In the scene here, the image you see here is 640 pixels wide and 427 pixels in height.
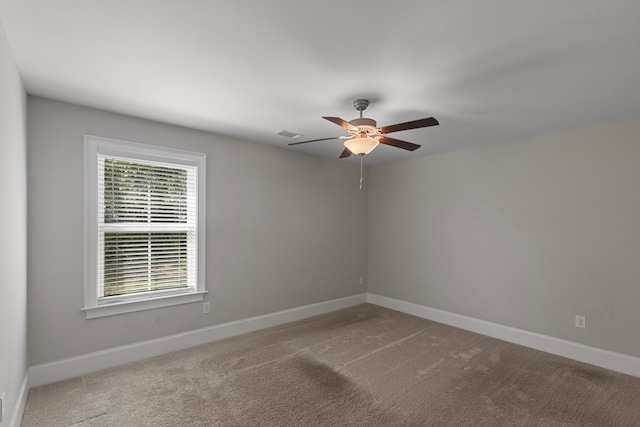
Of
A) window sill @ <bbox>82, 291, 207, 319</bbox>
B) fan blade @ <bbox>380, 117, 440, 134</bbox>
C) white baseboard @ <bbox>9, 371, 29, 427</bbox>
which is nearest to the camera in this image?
white baseboard @ <bbox>9, 371, 29, 427</bbox>

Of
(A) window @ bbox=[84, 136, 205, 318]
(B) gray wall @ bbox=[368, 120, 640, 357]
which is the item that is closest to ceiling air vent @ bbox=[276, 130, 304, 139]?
(A) window @ bbox=[84, 136, 205, 318]

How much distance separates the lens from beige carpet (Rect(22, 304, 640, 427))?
2.27 metres

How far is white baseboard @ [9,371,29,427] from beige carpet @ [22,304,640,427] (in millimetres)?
67

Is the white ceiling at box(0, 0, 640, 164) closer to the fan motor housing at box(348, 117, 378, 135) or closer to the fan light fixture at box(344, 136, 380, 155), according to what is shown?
the fan motor housing at box(348, 117, 378, 135)

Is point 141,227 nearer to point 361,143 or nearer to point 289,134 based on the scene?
point 289,134

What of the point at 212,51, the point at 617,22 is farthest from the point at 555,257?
the point at 212,51

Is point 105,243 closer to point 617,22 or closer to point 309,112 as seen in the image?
point 309,112

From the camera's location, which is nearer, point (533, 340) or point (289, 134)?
point (533, 340)

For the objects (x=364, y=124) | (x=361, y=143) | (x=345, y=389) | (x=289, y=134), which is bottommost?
(x=345, y=389)

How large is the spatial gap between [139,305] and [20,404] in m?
1.10

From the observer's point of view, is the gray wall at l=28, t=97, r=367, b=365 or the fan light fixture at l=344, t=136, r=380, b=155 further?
the gray wall at l=28, t=97, r=367, b=365

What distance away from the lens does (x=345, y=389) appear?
2646 mm

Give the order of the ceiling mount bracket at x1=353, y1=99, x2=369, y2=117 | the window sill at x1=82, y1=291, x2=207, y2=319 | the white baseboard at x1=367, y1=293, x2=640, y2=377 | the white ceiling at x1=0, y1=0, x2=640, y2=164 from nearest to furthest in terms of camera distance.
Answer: the white ceiling at x1=0, y1=0, x2=640, y2=164 < the ceiling mount bracket at x1=353, y1=99, x2=369, y2=117 < the window sill at x1=82, y1=291, x2=207, y2=319 < the white baseboard at x1=367, y1=293, x2=640, y2=377

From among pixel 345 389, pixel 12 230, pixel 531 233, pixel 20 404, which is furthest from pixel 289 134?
pixel 20 404
